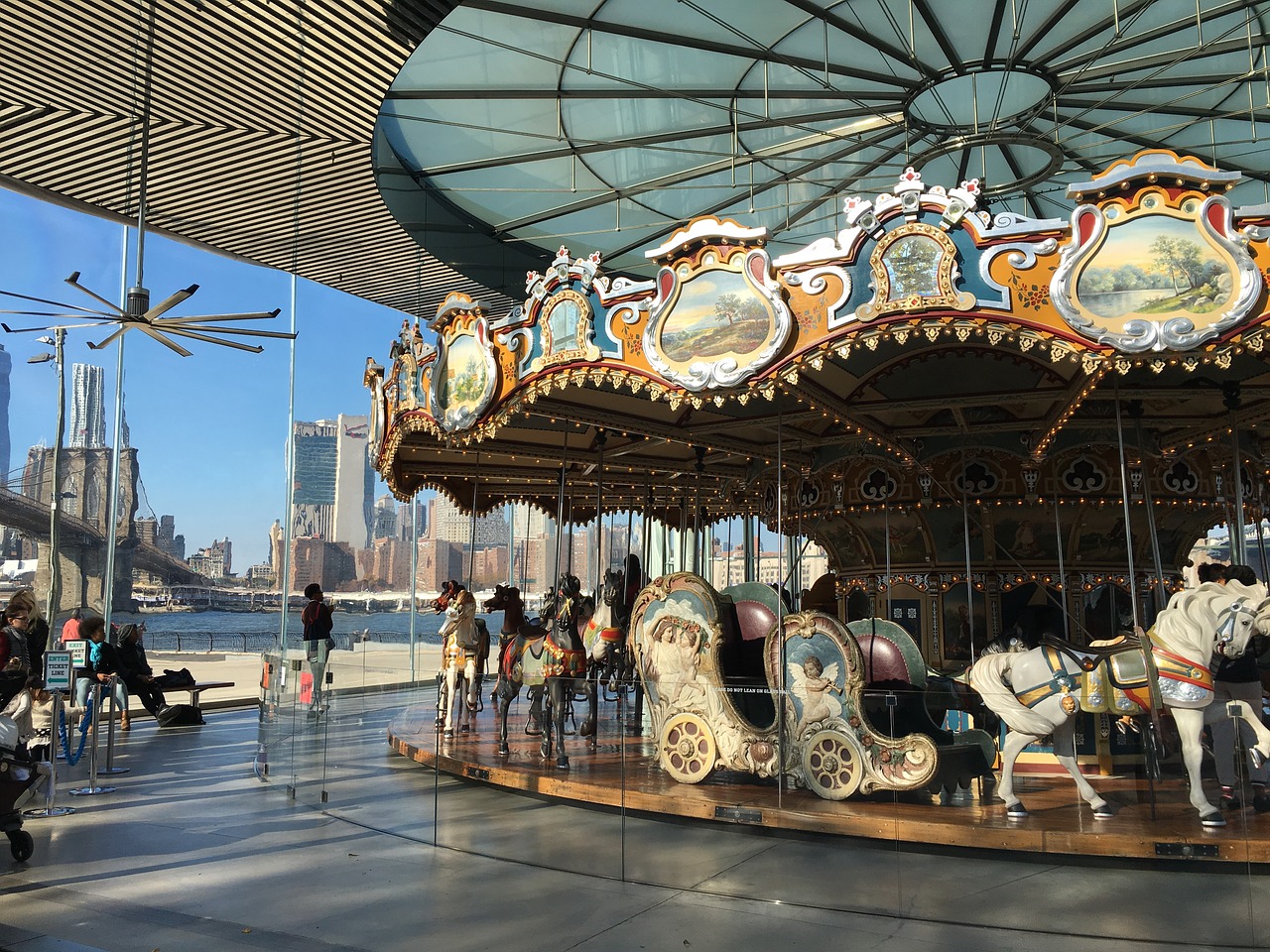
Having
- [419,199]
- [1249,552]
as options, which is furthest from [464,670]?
[1249,552]

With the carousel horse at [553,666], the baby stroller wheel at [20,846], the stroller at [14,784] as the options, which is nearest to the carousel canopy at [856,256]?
the carousel horse at [553,666]

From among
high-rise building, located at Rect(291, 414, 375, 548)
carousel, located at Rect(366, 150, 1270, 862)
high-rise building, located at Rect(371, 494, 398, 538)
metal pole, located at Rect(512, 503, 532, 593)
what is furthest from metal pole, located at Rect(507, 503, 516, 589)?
high-rise building, located at Rect(371, 494, 398, 538)

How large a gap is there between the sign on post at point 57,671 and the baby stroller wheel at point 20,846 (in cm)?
225

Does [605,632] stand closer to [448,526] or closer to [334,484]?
Answer: [448,526]

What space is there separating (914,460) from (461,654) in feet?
19.2

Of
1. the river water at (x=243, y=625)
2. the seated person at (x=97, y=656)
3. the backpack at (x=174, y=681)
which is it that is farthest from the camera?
the river water at (x=243, y=625)

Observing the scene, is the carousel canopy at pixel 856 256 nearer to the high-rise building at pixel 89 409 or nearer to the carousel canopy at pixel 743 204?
the carousel canopy at pixel 743 204

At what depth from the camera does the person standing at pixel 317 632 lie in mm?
10430

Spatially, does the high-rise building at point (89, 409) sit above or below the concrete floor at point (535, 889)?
above

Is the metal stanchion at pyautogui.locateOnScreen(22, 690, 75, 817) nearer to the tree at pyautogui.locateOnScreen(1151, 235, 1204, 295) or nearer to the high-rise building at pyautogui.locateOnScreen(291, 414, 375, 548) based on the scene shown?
the tree at pyautogui.locateOnScreen(1151, 235, 1204, 295)

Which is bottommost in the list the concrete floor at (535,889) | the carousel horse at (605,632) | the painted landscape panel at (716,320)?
the concrete floor at (535,889)

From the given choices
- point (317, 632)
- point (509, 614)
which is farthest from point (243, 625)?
point (509, 614)

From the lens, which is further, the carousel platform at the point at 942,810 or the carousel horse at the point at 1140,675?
the carousel horse at the point at 1140,675

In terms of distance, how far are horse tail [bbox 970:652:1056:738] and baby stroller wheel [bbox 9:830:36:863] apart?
6.77 meters
